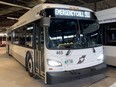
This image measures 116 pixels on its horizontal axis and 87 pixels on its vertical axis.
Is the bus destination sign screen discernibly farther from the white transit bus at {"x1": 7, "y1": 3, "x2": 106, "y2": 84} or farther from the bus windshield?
the bus windshield

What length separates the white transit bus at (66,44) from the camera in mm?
4496

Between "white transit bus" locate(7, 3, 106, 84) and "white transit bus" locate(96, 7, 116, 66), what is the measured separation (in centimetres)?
187

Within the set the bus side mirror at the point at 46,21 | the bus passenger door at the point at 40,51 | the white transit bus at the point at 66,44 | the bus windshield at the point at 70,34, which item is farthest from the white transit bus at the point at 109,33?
the bus side mirror at the point at 46,21

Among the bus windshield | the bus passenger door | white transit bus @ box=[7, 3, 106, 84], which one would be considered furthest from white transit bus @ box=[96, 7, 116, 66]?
the bus passenger door

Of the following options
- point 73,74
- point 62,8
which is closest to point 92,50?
point 73,74

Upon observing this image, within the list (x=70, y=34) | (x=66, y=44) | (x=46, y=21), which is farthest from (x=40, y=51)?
(x=46, y=21)

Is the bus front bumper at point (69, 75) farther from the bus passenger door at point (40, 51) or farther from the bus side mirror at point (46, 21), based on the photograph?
the bus side mirror at point (46, 21)

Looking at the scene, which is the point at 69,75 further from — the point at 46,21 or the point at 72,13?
the point at 72,13

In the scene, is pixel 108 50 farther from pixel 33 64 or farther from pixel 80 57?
pixel 33 64

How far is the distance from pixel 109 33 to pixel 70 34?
3.29 metres

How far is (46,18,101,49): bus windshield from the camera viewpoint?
4.57m

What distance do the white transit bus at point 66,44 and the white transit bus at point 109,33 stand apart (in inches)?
73.5

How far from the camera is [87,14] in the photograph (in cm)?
529

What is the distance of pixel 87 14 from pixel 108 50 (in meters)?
2.68
